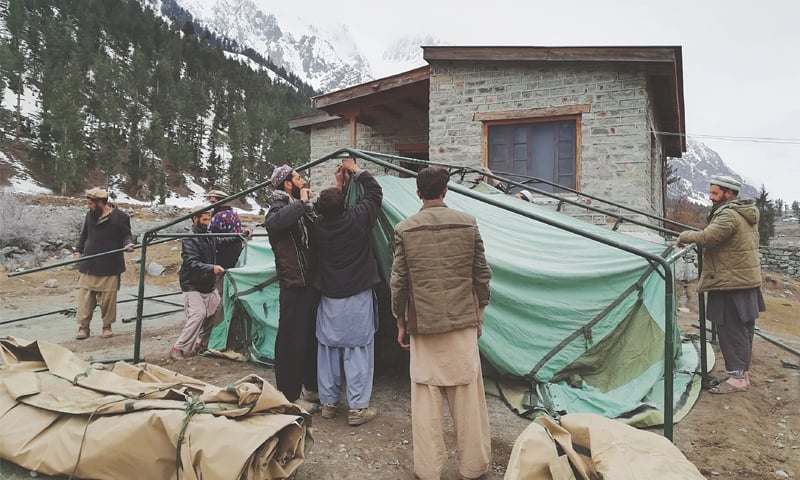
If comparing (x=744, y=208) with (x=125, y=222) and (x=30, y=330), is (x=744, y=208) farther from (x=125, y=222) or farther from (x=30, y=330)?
(x=30, y=330)

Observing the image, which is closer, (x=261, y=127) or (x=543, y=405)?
(x=543, y=405)

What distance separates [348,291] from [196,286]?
2.16m

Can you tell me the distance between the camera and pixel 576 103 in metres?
7.59

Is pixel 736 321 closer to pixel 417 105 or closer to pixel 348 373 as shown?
pixel 348 373

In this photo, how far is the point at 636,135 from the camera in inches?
286

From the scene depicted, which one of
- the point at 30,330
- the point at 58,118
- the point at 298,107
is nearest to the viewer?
the point at 30,330

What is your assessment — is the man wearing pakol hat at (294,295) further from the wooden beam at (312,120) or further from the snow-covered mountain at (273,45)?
the snow-covered mountain at (273,45)

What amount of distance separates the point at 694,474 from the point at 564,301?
6.03 ft

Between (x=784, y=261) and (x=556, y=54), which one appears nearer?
(x=556, y=54)

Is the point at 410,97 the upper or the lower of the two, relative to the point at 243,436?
upper

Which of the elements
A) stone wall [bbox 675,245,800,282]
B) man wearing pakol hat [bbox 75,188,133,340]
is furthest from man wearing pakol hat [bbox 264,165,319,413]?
stone wall [bbox 675,245,800,282]

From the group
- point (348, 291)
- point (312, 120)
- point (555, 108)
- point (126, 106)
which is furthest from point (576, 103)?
point (126, 106)

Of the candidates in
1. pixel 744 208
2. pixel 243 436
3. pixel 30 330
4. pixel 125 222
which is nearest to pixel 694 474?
pixel 243 436

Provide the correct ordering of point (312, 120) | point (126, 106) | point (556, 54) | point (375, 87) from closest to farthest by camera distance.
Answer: point (556, 54) → point (375, 87) → point (312, 120) → point (126, 106)
